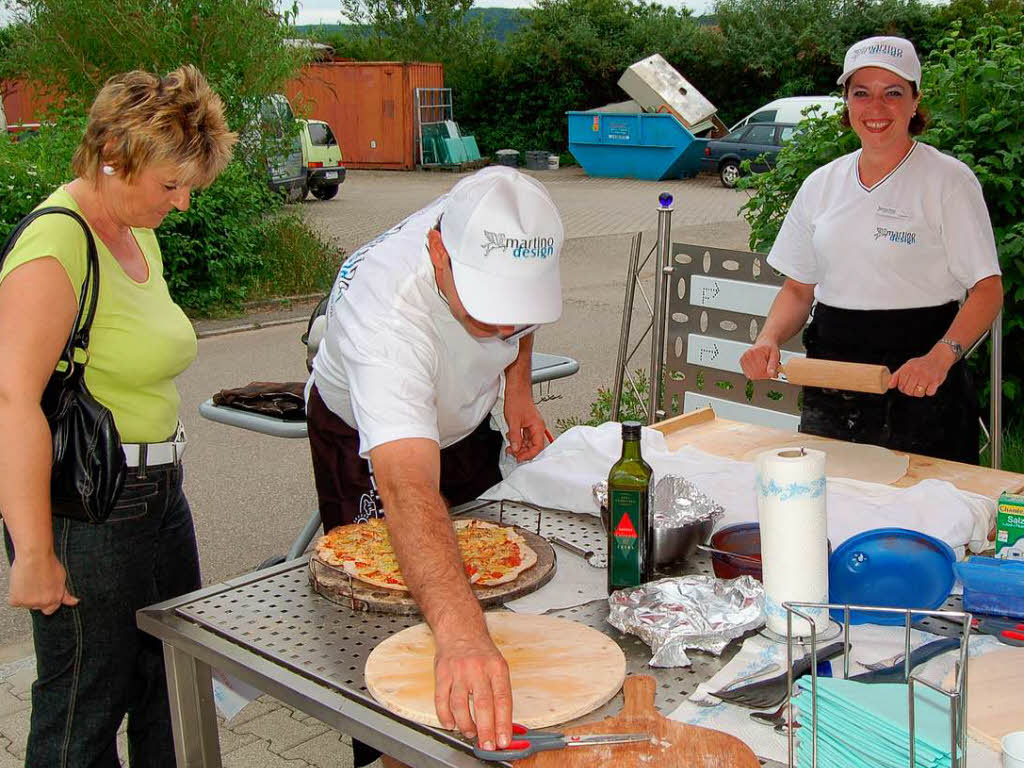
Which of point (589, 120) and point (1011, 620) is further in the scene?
point (589, 120)

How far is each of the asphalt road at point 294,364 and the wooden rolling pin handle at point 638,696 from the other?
3242mm

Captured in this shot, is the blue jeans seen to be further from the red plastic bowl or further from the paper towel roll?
the paper towel roll

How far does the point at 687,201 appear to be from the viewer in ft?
61.0

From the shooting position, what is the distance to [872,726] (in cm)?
132

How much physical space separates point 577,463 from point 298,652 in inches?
40.5

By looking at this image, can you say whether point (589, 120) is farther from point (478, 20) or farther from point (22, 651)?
point (22, 651)

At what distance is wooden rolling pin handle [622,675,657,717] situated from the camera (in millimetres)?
1521

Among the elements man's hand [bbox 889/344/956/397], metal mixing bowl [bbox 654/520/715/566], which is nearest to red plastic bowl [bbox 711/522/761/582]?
metal mixing bowl [bbox 654/520/715/566]

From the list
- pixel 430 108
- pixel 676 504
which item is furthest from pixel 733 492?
pixel 430 108

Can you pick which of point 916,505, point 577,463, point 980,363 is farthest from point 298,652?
point 980,363

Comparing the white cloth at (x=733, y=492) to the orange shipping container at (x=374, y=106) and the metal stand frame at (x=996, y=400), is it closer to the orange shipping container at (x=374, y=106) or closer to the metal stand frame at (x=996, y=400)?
the metal stand frame at (x=996, y=400)

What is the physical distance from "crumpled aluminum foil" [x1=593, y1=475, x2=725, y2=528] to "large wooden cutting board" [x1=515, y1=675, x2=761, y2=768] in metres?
0.58

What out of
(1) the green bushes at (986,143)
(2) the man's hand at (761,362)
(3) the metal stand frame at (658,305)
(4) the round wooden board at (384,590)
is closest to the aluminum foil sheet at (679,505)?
(4) the round wooden board at (384,590)

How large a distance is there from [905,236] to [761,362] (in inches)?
22.1
